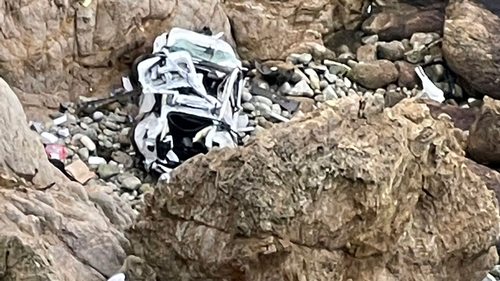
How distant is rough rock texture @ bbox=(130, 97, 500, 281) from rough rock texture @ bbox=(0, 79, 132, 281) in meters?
0.22

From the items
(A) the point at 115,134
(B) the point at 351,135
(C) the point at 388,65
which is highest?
(B) the point at 351,135

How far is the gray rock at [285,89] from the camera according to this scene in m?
6.43

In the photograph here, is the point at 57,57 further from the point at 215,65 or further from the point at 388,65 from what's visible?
the point at 388,65

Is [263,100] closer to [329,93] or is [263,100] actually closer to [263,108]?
[263,108]

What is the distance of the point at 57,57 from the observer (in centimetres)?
544

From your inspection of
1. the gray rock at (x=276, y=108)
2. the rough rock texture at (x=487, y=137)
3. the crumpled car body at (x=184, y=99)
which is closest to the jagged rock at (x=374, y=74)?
the gray rock at (x=276, y=108)

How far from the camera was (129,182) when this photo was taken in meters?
4.89

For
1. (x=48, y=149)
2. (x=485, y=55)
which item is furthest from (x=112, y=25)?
(x=485, y=55)

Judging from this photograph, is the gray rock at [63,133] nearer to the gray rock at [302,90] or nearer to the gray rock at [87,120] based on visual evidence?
the gray rock at [87,120]

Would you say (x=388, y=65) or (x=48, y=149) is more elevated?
(x=48, y=149)

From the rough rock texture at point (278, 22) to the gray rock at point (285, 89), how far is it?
0.41 m

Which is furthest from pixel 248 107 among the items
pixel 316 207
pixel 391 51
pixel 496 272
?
pixel 316 207

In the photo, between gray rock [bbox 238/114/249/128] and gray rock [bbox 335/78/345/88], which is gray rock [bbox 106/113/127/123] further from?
gray rock [bbox 335/78/345/88]

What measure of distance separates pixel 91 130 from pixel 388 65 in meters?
2.50
